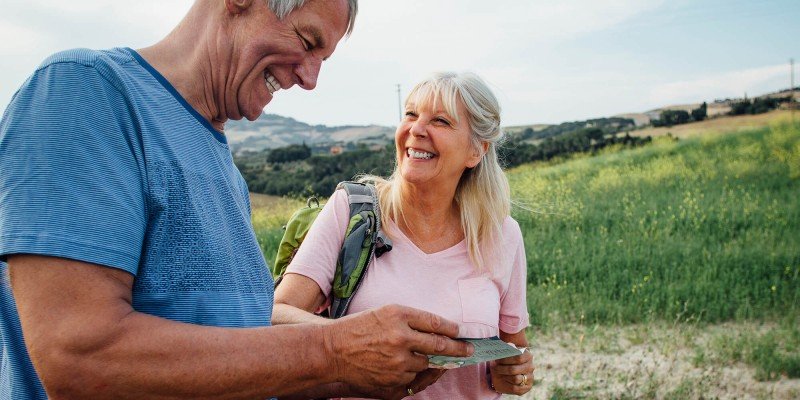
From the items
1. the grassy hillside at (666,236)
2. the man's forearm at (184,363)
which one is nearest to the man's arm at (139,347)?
the man's forearm at (184,363)

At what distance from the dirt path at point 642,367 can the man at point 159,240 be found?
12.4ft

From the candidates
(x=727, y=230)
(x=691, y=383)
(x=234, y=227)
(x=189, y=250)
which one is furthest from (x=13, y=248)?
(x=727, y=230)

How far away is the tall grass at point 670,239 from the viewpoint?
22.0ft

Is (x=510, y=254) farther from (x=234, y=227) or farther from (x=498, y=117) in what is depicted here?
(x=234, y=227)

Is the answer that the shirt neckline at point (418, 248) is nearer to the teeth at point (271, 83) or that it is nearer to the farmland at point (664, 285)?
the teeth at point (271, 83)

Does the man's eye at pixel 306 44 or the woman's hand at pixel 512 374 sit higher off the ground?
the man's eye at pixel 306 44

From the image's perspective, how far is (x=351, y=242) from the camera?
2.52 meters

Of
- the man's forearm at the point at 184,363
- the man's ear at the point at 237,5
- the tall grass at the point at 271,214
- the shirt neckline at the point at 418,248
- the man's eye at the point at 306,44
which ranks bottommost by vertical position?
the tall grass at the point at 271,214

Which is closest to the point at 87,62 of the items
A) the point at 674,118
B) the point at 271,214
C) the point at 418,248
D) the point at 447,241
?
the point at 418,248

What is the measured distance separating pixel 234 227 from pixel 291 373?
0.37 meters

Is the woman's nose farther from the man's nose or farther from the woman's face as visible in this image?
the man's nose

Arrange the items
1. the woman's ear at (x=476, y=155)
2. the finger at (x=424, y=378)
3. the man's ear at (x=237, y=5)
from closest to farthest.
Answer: the man's ear at (x=237, y=5), the finger at (x=424, y=378), the woman's ear at (x=476, y=155)

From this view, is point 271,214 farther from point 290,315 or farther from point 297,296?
point 290,315

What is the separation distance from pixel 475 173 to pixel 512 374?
3.45 ft
